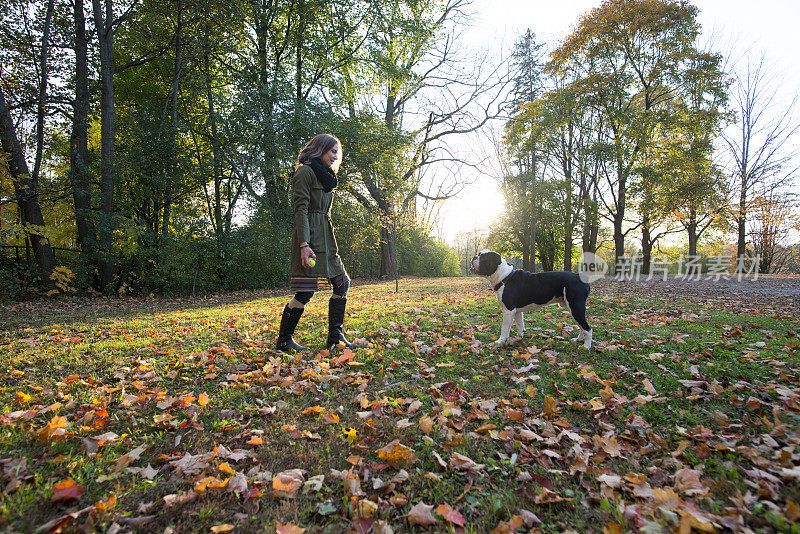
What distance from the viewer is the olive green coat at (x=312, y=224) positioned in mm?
3621

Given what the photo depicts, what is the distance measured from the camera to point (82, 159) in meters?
10.2

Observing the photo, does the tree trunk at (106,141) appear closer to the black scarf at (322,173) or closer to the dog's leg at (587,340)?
the black scarf at (322,173)

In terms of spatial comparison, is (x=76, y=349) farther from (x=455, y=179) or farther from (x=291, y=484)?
(x=455, y=179)

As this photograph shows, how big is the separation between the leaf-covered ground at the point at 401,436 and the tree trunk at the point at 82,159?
6906 mm

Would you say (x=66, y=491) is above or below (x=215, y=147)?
below

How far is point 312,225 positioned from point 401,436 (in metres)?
2.38

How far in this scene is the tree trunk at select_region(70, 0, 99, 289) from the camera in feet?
32.7

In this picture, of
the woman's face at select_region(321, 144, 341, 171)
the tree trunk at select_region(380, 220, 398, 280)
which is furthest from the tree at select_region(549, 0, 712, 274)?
the woman's face at select_region(321, 144, 341, 171)

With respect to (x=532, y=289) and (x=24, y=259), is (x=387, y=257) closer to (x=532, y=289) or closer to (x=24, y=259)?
(x=24, y=259)

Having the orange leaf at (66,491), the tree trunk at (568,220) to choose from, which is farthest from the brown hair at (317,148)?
the tree trunk at (568,220)

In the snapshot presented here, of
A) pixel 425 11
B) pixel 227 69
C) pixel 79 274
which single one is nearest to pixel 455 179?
pixel 425 11

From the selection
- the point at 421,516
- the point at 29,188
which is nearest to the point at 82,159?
the point at 29,188

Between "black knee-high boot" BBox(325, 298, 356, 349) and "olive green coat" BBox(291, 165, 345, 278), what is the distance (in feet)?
1.36

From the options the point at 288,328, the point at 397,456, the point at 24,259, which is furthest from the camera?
the point at 24,259
